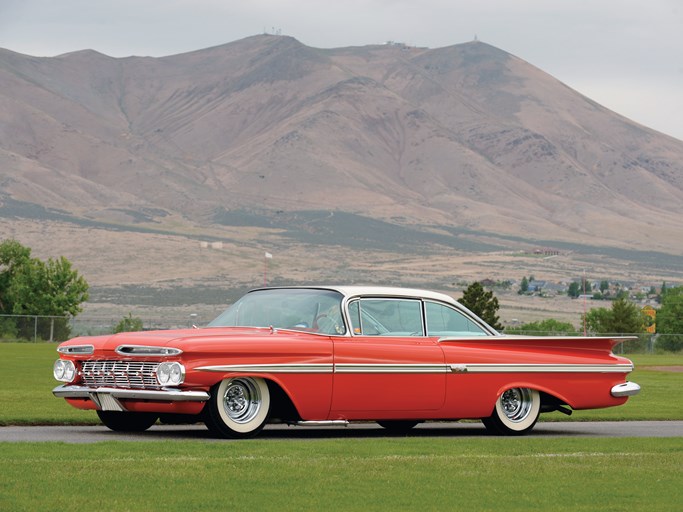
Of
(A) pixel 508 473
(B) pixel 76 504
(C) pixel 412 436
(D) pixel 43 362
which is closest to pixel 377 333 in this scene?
(C) pixel 412 436

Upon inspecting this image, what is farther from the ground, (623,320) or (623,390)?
(623,390)

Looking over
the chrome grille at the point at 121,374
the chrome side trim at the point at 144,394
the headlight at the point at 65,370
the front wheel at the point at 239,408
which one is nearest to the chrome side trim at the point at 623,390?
the front wheel at the point at 239,408

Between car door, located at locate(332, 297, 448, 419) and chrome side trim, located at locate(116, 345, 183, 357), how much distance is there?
6.12ft

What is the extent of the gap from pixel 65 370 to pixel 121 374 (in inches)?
38.2

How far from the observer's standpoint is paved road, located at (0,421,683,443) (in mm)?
15008

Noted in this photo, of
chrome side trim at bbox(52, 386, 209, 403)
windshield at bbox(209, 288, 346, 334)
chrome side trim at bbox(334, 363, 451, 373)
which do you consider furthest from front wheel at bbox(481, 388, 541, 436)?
chrome side trim at bbox(52, 386, 209, 403)

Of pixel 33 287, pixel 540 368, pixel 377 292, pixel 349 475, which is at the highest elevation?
pixel 377 292

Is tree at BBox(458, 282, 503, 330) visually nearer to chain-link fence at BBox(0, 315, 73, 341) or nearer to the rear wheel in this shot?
chain-link fence at BBox(0, 315, 73, 341)

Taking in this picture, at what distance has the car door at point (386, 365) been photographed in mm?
15094

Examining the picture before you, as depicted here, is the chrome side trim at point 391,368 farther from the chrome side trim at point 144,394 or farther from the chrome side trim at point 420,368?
the chrome side trim at point 144,394

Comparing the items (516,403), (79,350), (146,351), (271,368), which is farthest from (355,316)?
(79,350)

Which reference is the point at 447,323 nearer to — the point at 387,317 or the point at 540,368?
the point at 387,317

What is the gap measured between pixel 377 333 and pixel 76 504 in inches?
254

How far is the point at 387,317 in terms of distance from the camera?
16.0 meters
